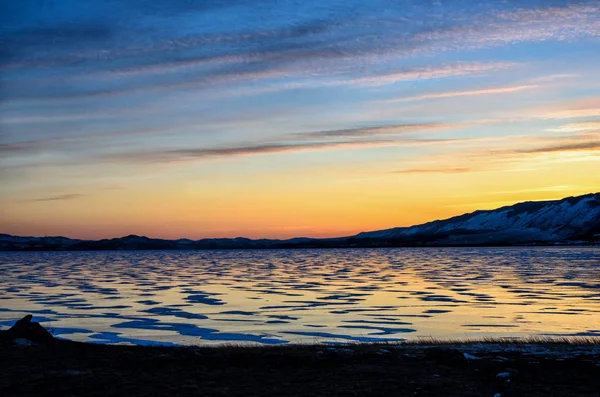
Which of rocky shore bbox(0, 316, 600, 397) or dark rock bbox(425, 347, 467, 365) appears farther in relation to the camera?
dark rock bbox(425, 347, 467, 365)

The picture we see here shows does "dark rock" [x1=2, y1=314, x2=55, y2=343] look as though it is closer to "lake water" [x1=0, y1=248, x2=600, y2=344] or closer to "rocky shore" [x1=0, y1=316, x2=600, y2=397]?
"rocky shore" [x1=0, y1=316, x2=600, y2=397]

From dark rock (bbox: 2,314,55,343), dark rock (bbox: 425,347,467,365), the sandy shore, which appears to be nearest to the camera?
the sandy shore

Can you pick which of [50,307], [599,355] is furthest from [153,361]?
[50,307]

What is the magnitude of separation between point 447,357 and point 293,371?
3.89 m

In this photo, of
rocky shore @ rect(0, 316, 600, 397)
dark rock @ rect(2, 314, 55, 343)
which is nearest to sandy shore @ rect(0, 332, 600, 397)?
rocky shore @ rect(0, 316, 600, 397)

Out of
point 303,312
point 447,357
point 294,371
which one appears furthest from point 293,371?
point 303,312

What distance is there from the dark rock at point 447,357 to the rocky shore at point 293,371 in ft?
0.08

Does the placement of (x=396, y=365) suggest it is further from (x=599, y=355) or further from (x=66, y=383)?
(x=66, y=383)

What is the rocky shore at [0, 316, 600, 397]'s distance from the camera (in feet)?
43.5

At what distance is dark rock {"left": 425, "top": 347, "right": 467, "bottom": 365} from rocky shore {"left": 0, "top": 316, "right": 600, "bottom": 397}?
2 cm

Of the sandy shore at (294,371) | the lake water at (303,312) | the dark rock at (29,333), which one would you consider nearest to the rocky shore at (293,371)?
the sandy shore at (294,371)

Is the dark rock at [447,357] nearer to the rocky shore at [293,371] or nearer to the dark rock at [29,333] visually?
the rocky shore at [293,371]

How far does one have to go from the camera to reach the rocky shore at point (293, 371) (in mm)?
13250

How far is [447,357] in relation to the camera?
54.0 feet
